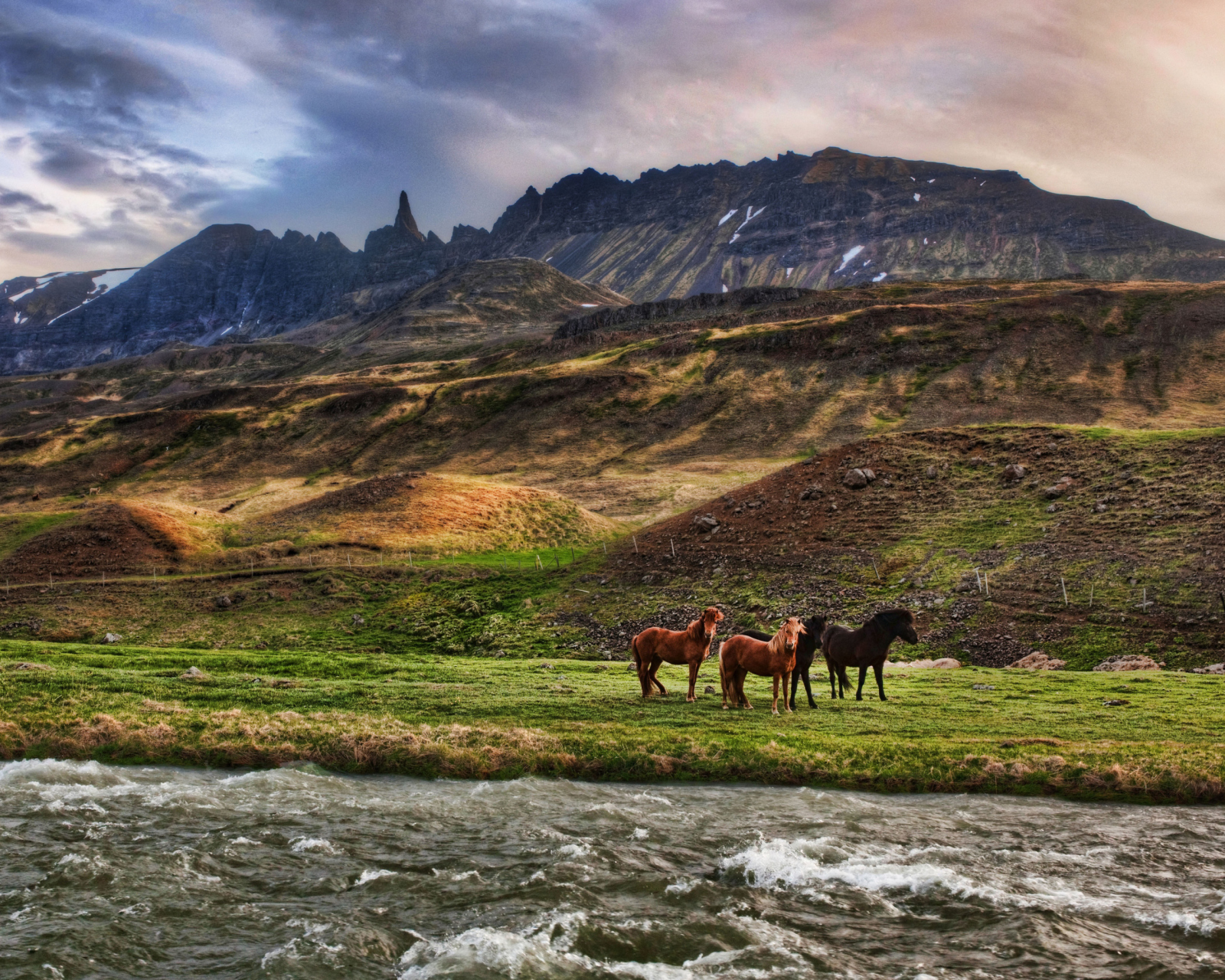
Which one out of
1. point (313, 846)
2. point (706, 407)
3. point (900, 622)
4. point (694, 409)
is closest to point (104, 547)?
point (313, 846)

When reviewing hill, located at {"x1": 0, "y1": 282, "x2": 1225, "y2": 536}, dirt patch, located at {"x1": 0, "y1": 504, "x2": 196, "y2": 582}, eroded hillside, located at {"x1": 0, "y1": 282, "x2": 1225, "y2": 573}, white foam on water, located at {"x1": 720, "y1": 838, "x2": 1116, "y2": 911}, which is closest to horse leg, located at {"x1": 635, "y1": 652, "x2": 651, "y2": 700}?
white foam on water, located at {"x1": 720, "y1": 838, "x2": 1116, "y2": 911}

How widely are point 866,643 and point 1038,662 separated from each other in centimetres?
1160

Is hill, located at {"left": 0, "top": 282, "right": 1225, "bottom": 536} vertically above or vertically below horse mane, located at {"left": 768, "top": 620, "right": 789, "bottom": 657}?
above

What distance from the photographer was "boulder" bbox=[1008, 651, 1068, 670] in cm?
3284

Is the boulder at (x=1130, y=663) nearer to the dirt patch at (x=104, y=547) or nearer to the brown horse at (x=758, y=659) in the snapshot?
the brown horse at (x=758, y=659)

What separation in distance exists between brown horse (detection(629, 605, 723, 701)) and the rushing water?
662cm

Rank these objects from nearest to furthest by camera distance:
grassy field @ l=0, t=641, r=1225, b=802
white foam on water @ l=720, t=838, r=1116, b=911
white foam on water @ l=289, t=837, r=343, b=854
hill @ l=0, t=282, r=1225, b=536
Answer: white foam on water @ l=720, t=838, r=1116, b=911 → white foam on water @ l=289, t=837, r=343, b=854 → grassy field @ l=0, t=641, r=1225, b=802 → hill @ l=0, t=282, r=1225, b=536

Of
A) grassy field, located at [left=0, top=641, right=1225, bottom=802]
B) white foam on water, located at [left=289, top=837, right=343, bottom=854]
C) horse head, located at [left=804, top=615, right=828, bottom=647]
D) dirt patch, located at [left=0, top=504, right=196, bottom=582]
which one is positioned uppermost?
dirt patch, located at [left=0, top=504, right=196, bottom=582]

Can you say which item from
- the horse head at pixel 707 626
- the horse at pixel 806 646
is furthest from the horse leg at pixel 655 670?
the horse at pixel 806 646

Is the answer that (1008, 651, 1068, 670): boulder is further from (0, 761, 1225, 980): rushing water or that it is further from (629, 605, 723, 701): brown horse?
(0, 761, 1225, 980): rushing water

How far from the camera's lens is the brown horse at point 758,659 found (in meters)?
23.2

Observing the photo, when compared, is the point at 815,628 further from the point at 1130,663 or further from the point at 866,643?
the point at 1130,663

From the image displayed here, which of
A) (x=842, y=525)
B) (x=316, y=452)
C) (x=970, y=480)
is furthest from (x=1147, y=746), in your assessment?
(x=316, y=452)

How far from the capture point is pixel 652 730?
2173 cm
